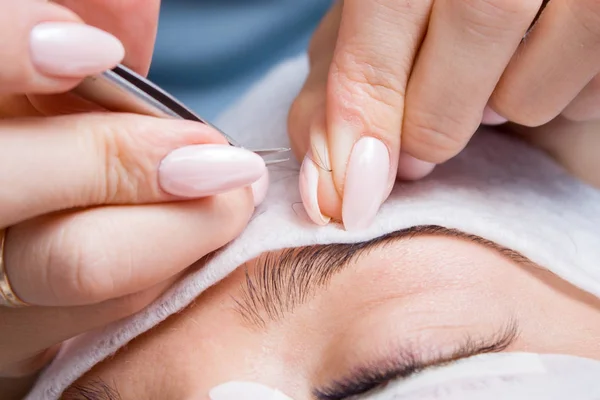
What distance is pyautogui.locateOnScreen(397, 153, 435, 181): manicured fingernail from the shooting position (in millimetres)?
739

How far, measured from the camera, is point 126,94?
0.56 m

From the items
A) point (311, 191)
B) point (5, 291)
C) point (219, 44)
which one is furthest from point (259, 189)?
point (219, 44)

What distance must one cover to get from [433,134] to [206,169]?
0.27 m

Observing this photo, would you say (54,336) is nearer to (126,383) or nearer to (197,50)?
(126,383)

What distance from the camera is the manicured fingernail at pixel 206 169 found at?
556 millimetres

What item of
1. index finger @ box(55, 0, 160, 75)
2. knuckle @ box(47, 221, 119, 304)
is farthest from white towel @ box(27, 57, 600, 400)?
index finger @ box(55, 0, 160, 75)

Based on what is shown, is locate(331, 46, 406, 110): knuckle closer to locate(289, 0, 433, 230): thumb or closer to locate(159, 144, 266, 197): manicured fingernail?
locate(289, 0, 433, 230): thumb

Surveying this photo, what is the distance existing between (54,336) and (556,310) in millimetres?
547

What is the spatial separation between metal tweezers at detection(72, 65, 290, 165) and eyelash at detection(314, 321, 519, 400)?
32cm

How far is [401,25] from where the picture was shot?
0.66 m

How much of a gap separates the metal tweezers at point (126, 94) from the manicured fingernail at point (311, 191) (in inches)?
6.3

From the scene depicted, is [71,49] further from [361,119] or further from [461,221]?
[461,221]

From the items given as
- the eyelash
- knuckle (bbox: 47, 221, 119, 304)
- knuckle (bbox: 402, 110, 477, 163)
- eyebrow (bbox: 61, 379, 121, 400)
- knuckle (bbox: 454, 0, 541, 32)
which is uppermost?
knuckle (bbox: 454, 0, 541, 32)

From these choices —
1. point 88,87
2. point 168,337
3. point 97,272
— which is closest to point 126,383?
point 168,337
